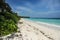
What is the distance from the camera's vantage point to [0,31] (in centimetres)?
632

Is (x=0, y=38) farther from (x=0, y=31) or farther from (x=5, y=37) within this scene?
(x=0, y=31)

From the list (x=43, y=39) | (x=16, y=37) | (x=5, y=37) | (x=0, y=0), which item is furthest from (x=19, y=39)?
(x=0, y=0)

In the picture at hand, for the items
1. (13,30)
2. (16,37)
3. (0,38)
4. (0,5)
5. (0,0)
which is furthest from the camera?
(0,5)

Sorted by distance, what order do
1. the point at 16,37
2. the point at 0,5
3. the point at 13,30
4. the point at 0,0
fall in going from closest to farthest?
the point at 16,37 < the point at 13,30 < the point at 0,0 < the point at 0,5

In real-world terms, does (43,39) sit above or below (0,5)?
below

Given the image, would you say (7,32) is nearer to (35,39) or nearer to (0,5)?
(35,39)

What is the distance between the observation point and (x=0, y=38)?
224 inches

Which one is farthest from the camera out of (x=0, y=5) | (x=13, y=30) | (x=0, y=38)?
(x=0, y=5)

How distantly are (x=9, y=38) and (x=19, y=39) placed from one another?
1.35 ft

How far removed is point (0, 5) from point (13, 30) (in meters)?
4.39

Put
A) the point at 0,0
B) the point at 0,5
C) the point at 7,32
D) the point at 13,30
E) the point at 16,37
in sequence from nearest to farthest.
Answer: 1. the point at 16,37
2. the point at 7,32
3. the point at 13,30
4. the point at 0,0
5. the point at 0,5

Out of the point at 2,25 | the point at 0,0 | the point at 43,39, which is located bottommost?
the point at 43,39

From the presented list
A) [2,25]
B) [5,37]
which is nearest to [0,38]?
[5,37]

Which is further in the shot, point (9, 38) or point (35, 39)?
point (35, 39)
